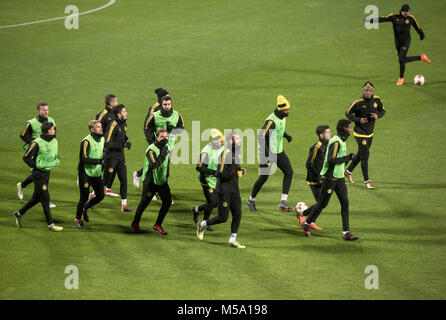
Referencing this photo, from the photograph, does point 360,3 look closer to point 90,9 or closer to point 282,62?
point 282,62

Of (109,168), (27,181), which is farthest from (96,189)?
(27,181)

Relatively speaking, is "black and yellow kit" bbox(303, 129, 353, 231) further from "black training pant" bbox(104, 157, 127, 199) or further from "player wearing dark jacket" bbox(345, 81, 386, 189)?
"black training pant" bbox(104, 157, 127, 199)

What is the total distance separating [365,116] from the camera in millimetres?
15461

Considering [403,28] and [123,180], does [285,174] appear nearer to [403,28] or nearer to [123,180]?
[123,180]

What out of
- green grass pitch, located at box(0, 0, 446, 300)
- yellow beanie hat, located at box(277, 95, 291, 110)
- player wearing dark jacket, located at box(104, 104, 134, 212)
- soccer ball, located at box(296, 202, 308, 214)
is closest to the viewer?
green grass pitch, located at box(0, 0, 446, 300)

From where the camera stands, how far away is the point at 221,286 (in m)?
10.7

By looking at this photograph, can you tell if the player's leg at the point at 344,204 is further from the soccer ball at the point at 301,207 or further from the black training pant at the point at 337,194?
the soccer ball at the point at 301,207

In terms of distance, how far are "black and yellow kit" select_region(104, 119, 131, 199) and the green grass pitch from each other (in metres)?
0.82

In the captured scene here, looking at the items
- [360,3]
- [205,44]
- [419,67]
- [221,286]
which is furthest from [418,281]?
[360,3]

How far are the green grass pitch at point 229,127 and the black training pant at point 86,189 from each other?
0.49 metres

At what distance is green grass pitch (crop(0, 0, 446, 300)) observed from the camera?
11039mm

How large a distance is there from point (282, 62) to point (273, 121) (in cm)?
1108

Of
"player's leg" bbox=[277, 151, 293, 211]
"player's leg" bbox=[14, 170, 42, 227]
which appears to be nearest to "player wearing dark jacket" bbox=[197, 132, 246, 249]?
"player's leg" bbox=[277, 151, 293, 211]

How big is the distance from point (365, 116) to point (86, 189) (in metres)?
6.65
